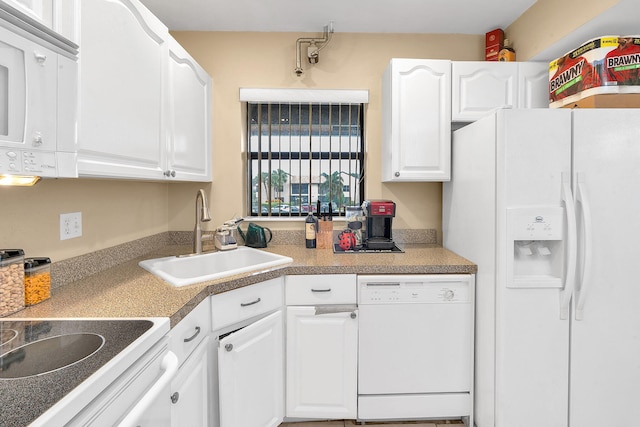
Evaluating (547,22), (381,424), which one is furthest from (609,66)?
(381,424)

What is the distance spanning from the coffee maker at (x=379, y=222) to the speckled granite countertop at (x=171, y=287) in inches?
4.4

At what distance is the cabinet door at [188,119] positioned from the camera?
67.4 inches

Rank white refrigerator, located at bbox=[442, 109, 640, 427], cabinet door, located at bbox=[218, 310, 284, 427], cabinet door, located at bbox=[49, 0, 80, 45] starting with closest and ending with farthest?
cabinet door, located at bbox=[49, 0, 80, 45] < cabinet door, located at bbox=[218, 310, 284, 427] < white refrigerator, located at bbox=[442, 109, 640, 427]

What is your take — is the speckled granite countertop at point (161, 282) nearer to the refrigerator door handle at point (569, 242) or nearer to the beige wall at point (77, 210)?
the beige wall at point (77, 210)

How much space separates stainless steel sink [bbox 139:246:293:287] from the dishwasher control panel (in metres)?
0.45

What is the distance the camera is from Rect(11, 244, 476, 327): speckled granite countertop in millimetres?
1091

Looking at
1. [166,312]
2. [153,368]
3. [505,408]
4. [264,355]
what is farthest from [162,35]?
[505,408]

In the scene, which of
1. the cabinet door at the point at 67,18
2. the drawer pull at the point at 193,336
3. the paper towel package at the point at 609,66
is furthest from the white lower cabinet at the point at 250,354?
the paper towel package at the point at 609,66

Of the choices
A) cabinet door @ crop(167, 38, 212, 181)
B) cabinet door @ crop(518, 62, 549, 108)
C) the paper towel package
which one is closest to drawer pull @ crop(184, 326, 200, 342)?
cabinet door @ crop(167, 38, 212, 181)

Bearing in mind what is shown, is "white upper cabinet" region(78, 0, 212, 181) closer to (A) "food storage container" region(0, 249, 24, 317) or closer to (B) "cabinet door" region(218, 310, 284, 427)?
(A) "food storage container" region(0, 249, 24, 317)

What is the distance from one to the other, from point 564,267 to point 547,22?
1.42 metres

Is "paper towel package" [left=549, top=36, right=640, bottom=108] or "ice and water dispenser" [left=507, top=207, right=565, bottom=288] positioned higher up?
"paper towel package" [left=549, top=36, right=640, bottom=108]

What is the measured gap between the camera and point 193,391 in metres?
1.27

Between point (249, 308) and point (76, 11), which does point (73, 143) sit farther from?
point (249, 308)
